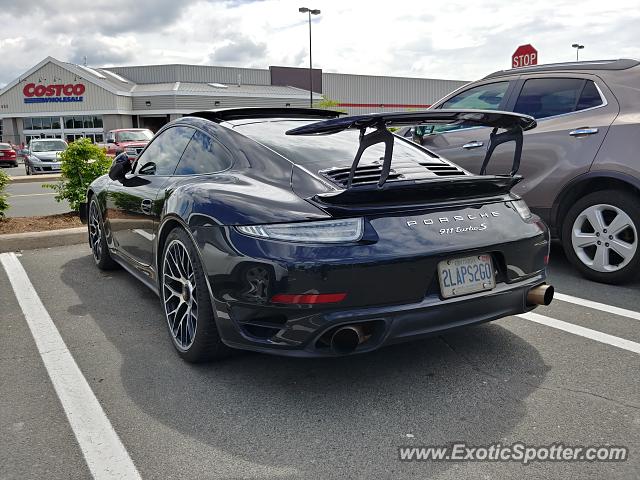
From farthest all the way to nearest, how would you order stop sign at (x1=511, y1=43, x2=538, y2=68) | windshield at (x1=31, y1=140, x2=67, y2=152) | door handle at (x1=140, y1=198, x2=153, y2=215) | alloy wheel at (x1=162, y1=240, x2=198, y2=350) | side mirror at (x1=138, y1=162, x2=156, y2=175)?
windshield at (x1=31, y1=140, x2=67, y2=152) → stop sign at (x1=511, y1=43, x2=538, y2=68) → side mirror at (x1=138, y1=162, x2=156, y2=175) → door handle at (x1=140, y1=198, x2=153, y2=215) → alloy wheel at (x1=162, y1=240, x2=198, y2=350)

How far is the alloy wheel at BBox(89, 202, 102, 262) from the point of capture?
5279 millimetres

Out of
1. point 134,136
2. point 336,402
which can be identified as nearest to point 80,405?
point 336,402

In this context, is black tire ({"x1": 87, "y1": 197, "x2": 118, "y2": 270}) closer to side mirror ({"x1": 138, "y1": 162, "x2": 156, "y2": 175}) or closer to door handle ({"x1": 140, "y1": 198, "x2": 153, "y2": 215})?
side mirror ({"x1": 138, "y1": 162, "x2": 156, "y2": 175})

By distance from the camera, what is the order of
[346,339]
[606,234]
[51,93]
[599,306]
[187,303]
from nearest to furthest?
[346,339]
[187,303]
[599,306]
[606,234]
[51,93]

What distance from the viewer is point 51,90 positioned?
1970 inches

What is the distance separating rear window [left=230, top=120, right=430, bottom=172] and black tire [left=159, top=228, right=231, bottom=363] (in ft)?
2.41

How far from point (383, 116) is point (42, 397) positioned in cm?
217

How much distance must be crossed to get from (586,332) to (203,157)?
8.65 ft

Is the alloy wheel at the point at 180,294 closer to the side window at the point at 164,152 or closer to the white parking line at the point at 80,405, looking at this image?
the white parking line at the point at 80,405

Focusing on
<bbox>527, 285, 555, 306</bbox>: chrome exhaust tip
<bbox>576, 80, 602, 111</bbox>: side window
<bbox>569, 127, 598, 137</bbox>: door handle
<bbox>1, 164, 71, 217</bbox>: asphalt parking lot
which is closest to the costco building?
<bbox>1, 164, 71, 217</bbox>: asphalt parking lot


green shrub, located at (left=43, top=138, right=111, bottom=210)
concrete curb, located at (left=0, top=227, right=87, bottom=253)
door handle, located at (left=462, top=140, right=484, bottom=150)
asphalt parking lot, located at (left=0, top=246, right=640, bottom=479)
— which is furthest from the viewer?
green shrub, located at (left=43, top=138, right=111, bottom=210)

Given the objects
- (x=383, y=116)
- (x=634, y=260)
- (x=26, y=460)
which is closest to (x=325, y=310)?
(x=383, y=116)

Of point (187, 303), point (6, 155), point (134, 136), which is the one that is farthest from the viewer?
point (6, 155)

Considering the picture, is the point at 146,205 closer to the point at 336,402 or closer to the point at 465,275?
the point at 336,402
